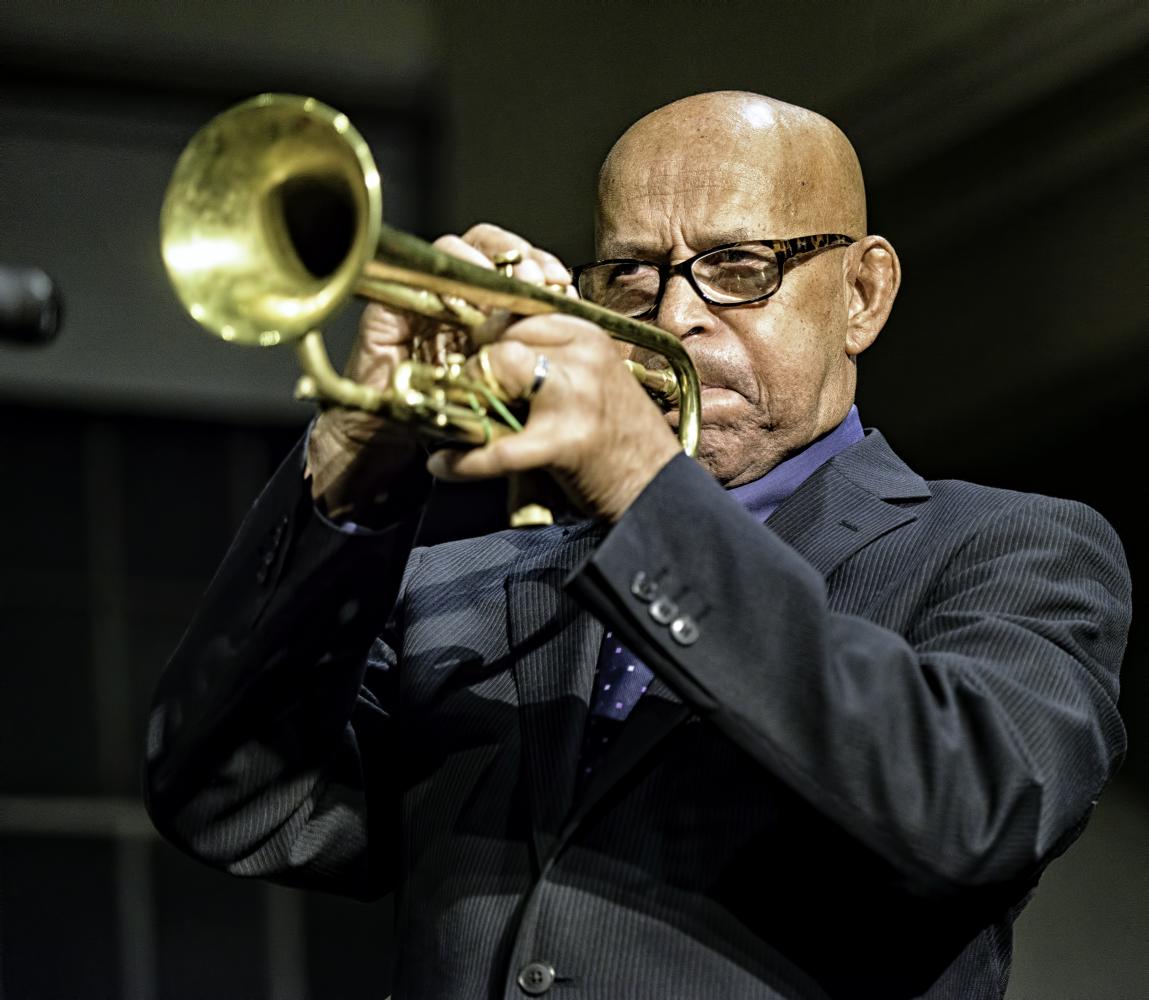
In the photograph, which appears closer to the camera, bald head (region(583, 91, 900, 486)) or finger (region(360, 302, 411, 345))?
finger (region(360, 302, 411, 345))

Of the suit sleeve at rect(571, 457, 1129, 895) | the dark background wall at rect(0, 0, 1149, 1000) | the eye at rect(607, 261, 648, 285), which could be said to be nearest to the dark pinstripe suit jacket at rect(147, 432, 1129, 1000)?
the suit sleeve at rect(571, 457, 1129, 895)

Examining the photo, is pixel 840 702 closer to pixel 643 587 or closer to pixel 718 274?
pixel 643 587

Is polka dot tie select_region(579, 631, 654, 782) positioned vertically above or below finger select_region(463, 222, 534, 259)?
below

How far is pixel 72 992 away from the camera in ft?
12.2

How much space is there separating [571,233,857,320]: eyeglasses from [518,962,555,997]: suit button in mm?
881

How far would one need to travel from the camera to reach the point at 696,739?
1.73 m

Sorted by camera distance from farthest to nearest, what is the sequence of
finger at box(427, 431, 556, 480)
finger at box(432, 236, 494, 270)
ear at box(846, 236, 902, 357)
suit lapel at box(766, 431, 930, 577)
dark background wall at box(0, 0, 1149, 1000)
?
dark background wall at box(0, 0, 1149, 1000), ear at box(846, 236, 902, 357), suit lapel at box(766, 431, 930, 577), finger at box(432, 236, 494, 270), finger at box(427, 431, 556, 480)

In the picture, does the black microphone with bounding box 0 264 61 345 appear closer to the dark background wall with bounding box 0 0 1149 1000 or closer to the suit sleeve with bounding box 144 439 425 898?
the suit sleeve with bounding box 144 439 425 898

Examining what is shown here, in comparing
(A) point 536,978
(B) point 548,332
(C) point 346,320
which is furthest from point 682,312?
(C) point 346,320

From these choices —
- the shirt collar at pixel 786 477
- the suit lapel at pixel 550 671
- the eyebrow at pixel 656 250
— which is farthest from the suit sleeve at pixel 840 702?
the eyebrow at pixel 656 250

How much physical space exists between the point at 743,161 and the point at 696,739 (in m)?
0.84

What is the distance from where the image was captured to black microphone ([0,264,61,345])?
113cm

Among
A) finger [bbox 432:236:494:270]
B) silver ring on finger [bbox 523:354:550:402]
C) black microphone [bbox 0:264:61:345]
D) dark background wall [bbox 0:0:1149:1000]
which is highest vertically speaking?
black microphone [bbox 0:264:61:345]

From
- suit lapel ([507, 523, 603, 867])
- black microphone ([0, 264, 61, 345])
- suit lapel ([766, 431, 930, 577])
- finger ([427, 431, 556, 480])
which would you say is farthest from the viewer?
suit lapel ([766, 431, 930, 577])
